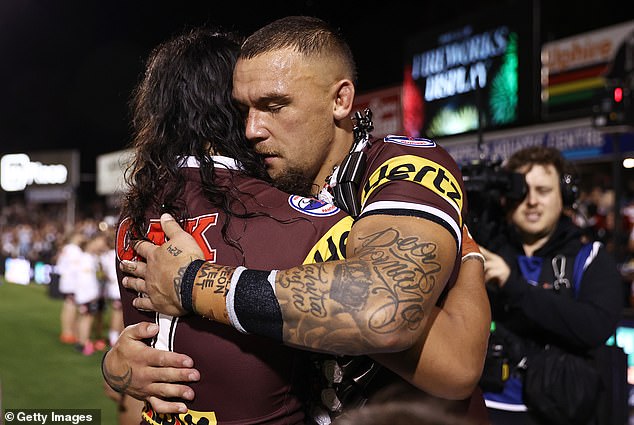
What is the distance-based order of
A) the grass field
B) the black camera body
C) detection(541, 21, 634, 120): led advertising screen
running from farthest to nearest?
detection(541, 21, 634, 120): led advertising screen, the grass field, the black camera body

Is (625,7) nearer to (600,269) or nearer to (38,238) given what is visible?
(600,269)

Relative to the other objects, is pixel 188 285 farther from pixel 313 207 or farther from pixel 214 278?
pixel 313 207

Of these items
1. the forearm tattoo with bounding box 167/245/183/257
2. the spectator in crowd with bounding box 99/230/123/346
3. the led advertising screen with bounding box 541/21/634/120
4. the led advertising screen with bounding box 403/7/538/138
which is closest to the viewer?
the forearm tattoo with bounding box 167/245/183/257

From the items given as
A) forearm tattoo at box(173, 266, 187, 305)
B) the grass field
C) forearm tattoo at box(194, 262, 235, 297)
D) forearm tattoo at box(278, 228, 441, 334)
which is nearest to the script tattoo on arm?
forearm tattoo at box(278, 228, 441, 334)

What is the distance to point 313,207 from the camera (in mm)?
1523

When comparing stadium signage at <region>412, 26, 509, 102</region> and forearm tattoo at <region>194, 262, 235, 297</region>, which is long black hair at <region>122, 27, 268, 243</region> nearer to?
forearm tattoo at <region>194, 262, 235, 297</region>

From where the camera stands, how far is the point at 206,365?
1.49 metres

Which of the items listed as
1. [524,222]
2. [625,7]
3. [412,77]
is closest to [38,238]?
[412,77]

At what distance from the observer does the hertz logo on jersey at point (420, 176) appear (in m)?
1.45

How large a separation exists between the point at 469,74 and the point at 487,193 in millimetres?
9356

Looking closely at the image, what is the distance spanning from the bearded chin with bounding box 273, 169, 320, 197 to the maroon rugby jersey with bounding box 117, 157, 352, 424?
240 mm

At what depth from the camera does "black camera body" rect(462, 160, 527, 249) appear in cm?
285

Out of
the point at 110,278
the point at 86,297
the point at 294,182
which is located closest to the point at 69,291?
the point at 86,297

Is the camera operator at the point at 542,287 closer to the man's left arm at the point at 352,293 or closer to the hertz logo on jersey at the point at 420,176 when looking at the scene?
the hertz logo on jersey at the point at 420,176
